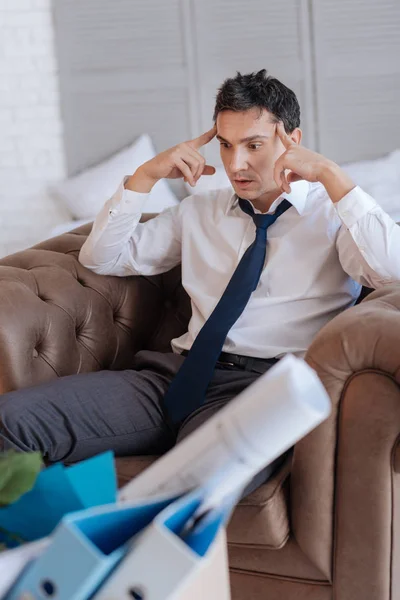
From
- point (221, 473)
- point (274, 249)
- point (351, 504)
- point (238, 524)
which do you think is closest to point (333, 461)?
point (351, 504)

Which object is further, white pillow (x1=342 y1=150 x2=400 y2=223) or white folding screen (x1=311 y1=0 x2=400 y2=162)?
white folding screen (x1=311 y1=0 x2=400 y2=162)

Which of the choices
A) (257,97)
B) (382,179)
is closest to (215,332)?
(257,97)

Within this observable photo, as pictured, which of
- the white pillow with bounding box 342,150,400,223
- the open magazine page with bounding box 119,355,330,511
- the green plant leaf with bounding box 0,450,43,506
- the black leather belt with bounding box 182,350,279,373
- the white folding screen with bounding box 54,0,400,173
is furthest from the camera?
the white folding screen with bounding box 54,0,400,173

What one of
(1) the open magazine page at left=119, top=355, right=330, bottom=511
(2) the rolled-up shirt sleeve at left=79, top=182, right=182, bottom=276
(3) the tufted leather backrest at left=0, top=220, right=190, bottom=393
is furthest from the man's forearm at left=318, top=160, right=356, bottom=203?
(1) the open magazine page at left=119, top=355, right=330, bottom=511

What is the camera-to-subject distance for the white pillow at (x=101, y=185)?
416cm

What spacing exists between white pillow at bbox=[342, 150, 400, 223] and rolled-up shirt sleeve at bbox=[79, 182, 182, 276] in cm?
176

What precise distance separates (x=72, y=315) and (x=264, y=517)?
0.74 meters

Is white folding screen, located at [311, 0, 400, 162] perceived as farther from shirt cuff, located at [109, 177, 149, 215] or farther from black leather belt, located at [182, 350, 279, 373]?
black leather belt, located at [182, 350, 279, 373]

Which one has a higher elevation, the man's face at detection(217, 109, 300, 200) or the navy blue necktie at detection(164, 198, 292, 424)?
the man's face at detection(217, 109, 300, 200)

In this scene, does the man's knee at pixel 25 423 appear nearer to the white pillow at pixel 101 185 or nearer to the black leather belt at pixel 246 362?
Result: the black leather belt at pixel 246 362

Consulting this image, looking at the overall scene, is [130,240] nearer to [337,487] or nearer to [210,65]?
[337,487]

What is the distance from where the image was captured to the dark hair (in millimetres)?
1911

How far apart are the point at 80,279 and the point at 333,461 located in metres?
0.91

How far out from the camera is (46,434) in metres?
1.64
